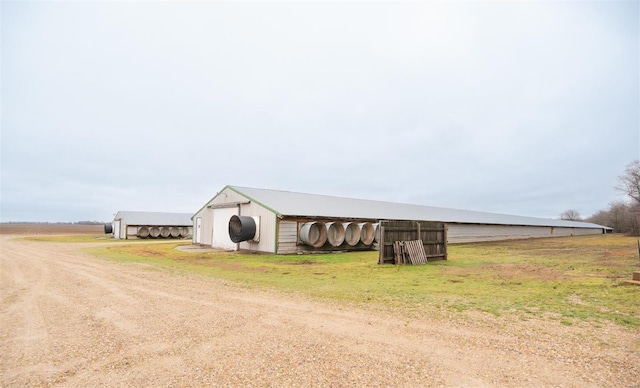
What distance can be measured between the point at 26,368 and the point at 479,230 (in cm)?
4128

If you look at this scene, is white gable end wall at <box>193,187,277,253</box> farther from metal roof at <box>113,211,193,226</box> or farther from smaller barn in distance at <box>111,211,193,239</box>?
metal roof at <box>113,211,193,226</box>

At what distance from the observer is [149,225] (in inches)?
1953

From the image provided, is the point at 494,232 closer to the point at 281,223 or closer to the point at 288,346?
the point at 281,223

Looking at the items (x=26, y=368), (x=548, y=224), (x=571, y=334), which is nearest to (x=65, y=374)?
(x=26, y=368)

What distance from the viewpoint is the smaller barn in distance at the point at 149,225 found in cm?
4834

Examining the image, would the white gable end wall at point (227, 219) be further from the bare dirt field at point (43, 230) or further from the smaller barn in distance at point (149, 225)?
the bare dirt field at point (43, 230)

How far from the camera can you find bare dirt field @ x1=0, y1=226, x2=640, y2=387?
434 cm

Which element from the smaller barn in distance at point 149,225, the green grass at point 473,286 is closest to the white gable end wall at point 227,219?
the green grass at point 473,286

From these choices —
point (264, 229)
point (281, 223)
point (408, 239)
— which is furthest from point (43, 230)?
point (408, 239)

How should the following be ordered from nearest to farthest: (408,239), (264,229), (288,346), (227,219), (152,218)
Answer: (288,346) → (408,239) → (264,229) → (227,219) → (152,218)

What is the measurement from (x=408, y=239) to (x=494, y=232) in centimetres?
3000

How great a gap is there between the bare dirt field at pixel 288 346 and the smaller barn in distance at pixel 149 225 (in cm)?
4378

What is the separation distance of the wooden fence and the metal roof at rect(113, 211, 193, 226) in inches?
1670

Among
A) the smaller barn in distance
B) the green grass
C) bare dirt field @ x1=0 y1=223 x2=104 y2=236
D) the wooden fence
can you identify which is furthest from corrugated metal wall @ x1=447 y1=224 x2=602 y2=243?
bare dirt field @ x1=0 y1=223 x2=104 y2=236
